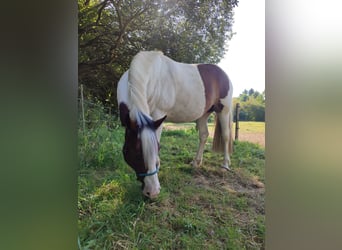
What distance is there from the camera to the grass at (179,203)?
60.7 inches

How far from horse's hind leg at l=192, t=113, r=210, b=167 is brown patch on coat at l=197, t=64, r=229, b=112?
74mm

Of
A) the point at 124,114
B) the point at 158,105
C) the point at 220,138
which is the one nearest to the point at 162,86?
the point at 158,105

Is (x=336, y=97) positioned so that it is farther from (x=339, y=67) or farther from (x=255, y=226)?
(x=255, y=226)

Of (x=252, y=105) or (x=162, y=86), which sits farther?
(x=162, y=86)

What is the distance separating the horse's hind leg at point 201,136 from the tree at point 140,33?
306mm

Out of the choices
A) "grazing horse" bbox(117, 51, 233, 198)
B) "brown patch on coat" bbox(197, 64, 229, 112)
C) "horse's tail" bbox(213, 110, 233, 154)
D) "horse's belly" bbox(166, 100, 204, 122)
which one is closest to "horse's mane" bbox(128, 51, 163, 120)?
"grazing horse" bbox(117, 51, 233, 198)

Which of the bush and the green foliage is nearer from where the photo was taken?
the green foliage

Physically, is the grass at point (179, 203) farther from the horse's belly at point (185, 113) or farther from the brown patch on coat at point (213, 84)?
the brown patch on coat at point (213, 84)

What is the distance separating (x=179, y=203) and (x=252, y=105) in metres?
0.60

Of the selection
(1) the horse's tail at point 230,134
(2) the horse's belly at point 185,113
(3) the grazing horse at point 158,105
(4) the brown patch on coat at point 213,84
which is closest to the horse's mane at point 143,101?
(3) the grazing horse at point 158,105

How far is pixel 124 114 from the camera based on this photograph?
1635mm

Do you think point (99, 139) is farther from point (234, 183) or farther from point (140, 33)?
point (234, 183)

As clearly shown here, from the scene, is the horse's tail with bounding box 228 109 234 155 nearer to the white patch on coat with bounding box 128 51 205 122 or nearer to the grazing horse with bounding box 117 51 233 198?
the grazing horse with bounding box 117 51 233 198

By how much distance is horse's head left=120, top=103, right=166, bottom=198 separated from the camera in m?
1.62
